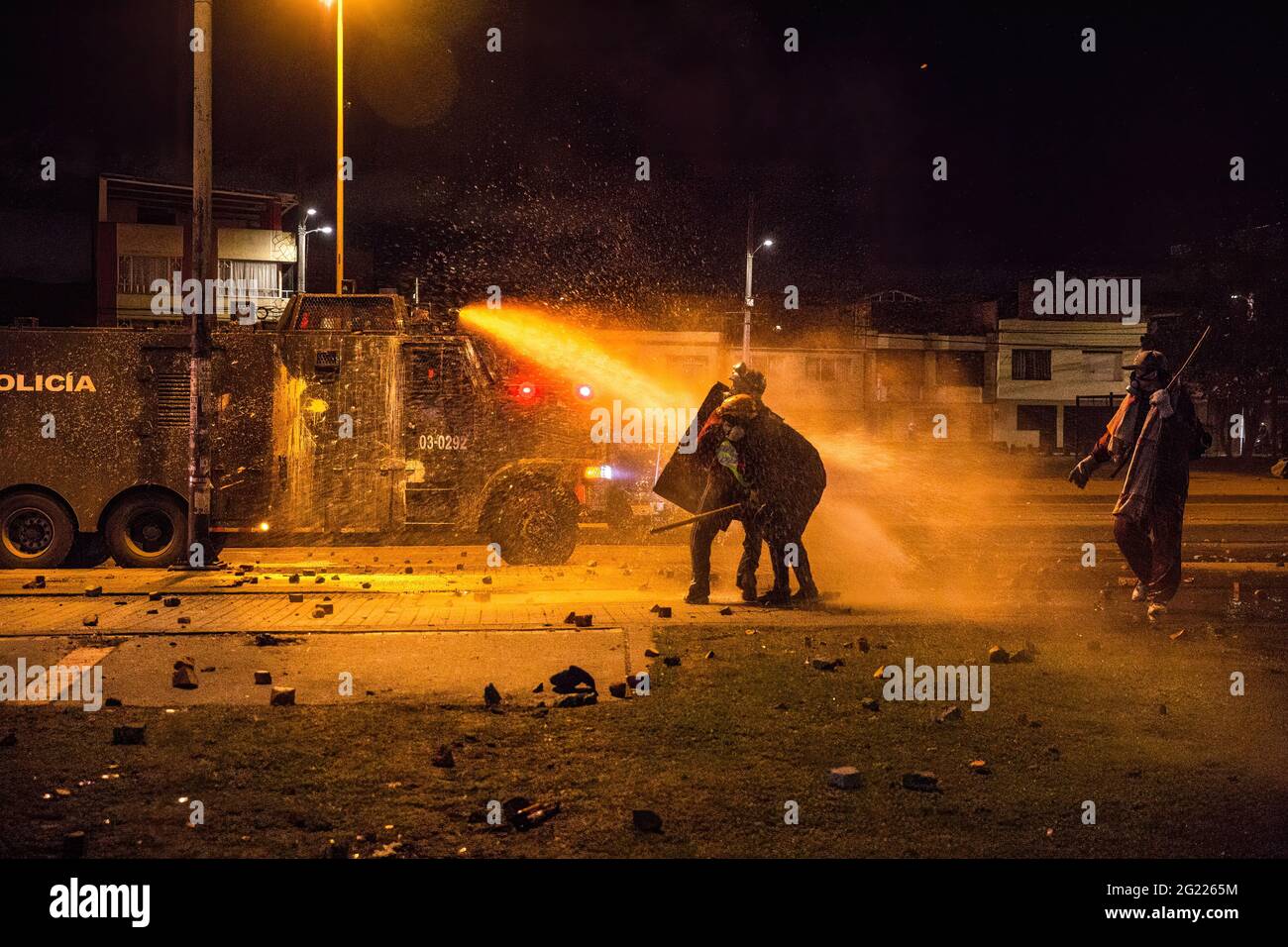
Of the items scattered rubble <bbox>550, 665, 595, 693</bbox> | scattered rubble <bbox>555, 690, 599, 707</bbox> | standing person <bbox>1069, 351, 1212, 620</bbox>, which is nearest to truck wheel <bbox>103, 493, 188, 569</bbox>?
scattered rubble <bbox>550, 665, 595, 693</bbox>

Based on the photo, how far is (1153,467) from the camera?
10008 mm

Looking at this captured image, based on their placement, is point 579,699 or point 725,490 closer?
point 579,699

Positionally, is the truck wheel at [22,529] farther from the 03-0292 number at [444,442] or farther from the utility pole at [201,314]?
the 03-0292 number at [444,442]

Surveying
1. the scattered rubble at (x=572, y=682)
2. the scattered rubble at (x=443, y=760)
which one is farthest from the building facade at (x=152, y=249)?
the scattered rubble at (x=443, y=760)

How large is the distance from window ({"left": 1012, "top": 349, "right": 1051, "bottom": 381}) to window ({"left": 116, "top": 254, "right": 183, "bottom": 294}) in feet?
135

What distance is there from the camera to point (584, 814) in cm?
493

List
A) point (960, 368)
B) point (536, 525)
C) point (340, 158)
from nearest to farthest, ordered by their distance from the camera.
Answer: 1. point (536, 525)
2. point (340, 158)
3. point (960, 368)

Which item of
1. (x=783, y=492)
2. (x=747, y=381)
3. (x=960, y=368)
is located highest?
(x=960, y=368)

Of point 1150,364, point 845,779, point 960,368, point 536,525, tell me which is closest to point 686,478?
point 536,525

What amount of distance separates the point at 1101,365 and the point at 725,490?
5667cm

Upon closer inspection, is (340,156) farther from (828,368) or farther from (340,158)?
(828,368)

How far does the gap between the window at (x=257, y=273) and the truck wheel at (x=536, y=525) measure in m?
37.3

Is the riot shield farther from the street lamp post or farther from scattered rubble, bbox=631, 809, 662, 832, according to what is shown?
the street lamp post
